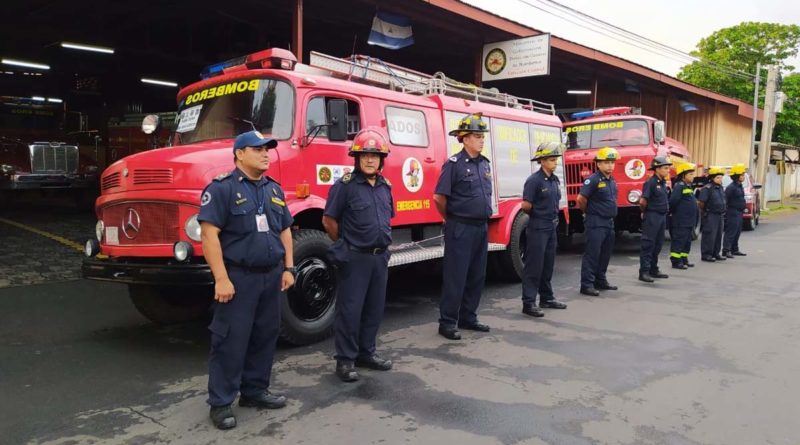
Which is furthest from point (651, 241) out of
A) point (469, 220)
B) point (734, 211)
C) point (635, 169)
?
point (469, 220)

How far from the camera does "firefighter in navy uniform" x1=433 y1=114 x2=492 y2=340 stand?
17.5ft

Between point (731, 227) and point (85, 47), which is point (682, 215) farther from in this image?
point (85, 47)

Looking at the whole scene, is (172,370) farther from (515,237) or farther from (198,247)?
(515,237)

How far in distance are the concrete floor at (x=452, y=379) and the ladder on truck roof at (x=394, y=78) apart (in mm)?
2619

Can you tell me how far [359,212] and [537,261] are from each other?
284 centimetres

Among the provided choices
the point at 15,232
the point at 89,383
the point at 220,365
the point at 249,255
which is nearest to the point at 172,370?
the point at 89,383

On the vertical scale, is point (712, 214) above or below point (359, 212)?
below

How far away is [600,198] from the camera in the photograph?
7.50 metres

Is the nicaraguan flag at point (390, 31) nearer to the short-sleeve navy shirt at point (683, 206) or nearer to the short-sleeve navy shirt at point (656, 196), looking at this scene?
the short-sleeve navy shirt at point (656, 196)

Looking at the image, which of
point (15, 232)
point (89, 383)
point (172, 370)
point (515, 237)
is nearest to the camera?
point (89, 383)

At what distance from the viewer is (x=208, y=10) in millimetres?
13492

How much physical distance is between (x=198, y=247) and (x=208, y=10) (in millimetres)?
10883

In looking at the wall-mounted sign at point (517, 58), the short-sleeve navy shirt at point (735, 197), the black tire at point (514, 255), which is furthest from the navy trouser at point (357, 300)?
the short-sleeve navy shirt at point (735, 197)

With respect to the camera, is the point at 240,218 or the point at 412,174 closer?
the point at 240,218
